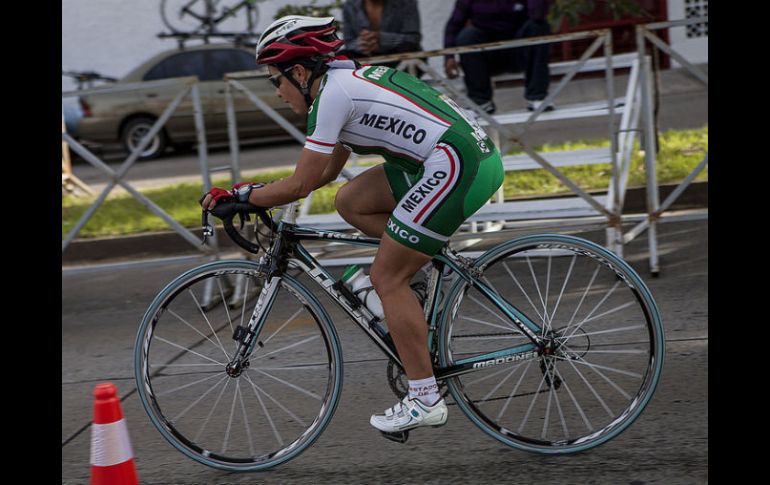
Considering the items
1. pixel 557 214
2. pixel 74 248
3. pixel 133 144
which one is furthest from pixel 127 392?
pixel 133 144

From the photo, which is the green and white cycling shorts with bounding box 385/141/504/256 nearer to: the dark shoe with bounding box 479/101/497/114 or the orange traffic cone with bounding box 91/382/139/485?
the orange traffic cone with bounding box 91/382/139/485

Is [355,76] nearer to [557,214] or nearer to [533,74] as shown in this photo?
[557,214]

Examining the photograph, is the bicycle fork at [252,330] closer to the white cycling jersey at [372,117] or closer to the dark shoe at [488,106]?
the white cycling jersey at [372,117]

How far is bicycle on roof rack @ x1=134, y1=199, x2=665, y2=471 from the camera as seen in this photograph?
13.1 feet

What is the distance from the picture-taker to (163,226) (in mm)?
9062

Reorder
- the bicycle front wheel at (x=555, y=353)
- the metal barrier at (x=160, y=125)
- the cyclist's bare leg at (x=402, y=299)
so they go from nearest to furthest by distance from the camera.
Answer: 1. the cyclist's bare leg at (x=402, y=299)
2. the bicycle front wheel at (x=555, y=353)
3. the metal barrier at (x=160, y=125)

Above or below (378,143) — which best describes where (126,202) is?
below

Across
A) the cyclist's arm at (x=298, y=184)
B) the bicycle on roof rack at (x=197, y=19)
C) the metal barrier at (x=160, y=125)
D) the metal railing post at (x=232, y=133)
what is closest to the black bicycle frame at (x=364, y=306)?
the cyclist's arm at (x=298, y=184)

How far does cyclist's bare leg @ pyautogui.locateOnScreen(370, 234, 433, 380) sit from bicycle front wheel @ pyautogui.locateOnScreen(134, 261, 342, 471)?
287 millimetres

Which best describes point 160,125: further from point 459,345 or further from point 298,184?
point 459,345

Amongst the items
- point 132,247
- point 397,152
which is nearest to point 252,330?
point 397,152

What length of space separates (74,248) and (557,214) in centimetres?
427

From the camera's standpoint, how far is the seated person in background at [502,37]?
323 inches

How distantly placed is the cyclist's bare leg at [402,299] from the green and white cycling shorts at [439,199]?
47 millimetres
